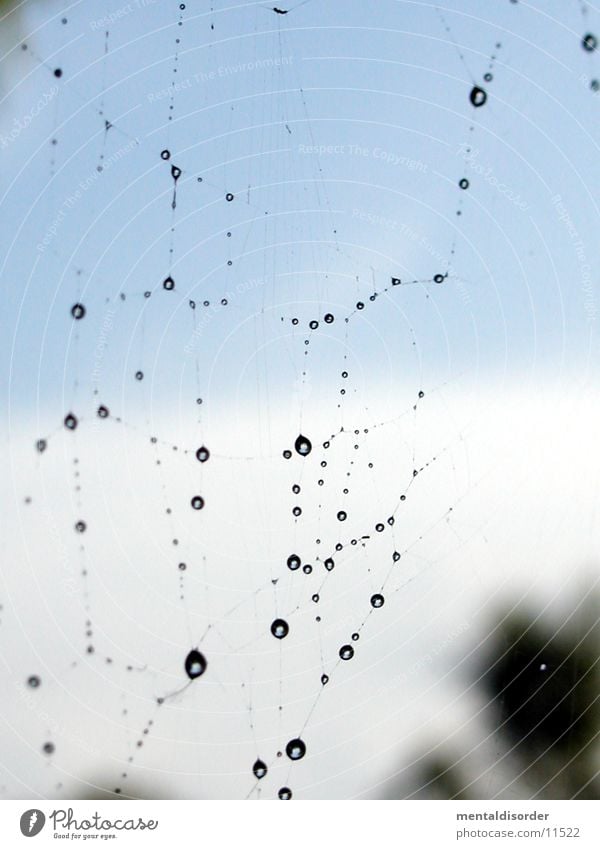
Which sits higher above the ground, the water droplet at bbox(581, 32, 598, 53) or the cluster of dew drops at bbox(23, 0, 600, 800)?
the water droplet at bbox(581, 32, 598, 53)

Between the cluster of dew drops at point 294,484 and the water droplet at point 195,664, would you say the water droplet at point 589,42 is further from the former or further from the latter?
the water droplet at point 195,664
